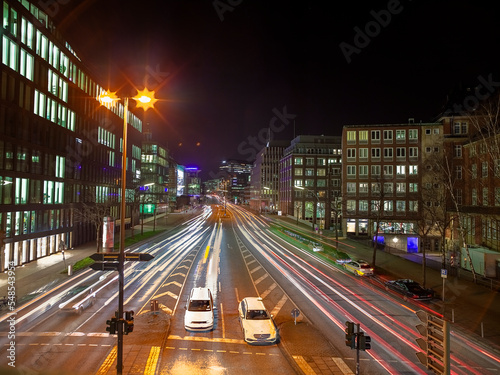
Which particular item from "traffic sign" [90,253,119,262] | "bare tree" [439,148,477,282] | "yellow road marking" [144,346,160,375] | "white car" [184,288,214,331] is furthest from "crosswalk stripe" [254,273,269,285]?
"bare tree" [439,148,477,282]

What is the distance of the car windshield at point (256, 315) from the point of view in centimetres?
→ 1669

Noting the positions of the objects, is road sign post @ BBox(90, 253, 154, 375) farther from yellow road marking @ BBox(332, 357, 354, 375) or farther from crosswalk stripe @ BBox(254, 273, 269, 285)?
crosswalk stripe @ BBox(254, 273, 269, 285)

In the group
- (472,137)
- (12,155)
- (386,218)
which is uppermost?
(472,137)

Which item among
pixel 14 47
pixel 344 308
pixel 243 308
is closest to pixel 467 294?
pixel 344 308

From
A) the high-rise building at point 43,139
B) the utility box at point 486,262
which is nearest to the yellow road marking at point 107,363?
the high-rise building at point 43,139

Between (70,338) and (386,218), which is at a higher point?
(386,218)

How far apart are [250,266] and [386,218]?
30669 millimetres

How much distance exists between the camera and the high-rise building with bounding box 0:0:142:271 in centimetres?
3042

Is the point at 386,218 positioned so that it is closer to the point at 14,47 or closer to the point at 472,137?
the point at 472,137

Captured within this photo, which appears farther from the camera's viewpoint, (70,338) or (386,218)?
(386,218)

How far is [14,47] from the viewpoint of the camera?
30.9 metres

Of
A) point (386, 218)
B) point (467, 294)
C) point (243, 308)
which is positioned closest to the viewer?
point (243, 308)

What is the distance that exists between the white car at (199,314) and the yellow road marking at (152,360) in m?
2.37

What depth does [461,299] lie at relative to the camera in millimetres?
23781
